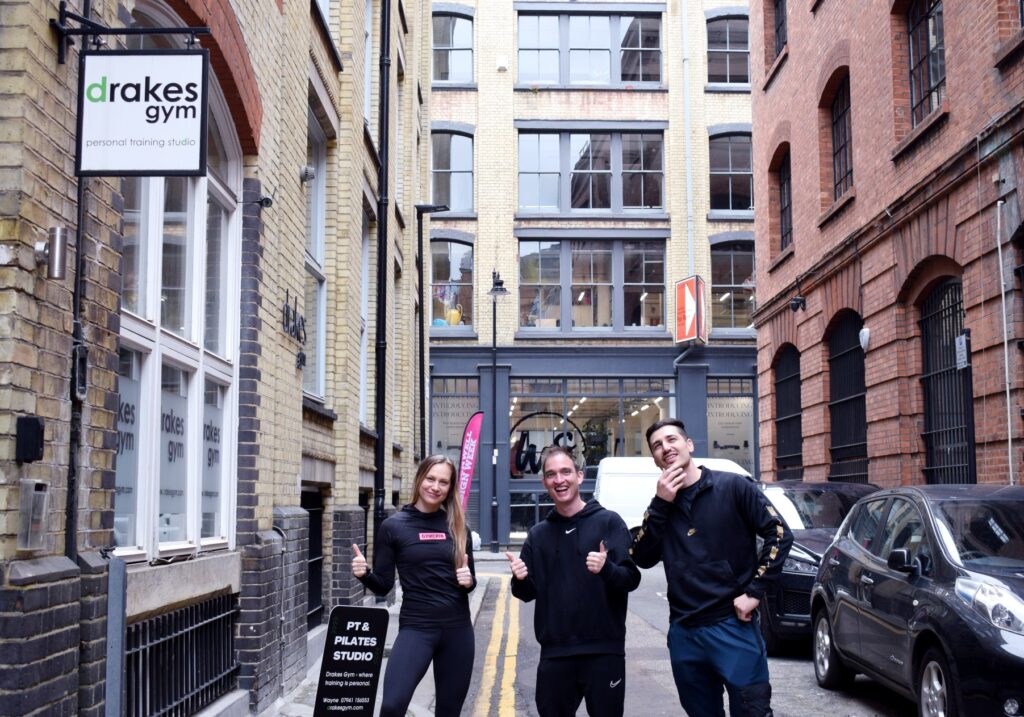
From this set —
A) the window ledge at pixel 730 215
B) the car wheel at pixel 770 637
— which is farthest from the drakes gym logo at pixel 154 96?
the window ledge at pixel 730 215

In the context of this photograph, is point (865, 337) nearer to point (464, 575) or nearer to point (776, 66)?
point (776, 66)

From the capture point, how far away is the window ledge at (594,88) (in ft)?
115

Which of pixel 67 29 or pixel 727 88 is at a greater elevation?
pixel 727 88

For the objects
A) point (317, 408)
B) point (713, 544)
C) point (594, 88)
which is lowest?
point (713, 544)

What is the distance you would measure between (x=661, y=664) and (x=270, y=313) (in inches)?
210

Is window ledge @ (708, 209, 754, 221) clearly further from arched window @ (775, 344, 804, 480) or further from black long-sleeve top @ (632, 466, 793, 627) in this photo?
black long-sleeve top @ (632, 466, 793, 627)

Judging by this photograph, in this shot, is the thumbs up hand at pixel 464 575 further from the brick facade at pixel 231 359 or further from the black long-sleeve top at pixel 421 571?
the brick facade at pixel 231 359

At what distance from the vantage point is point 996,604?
6922 millimetres

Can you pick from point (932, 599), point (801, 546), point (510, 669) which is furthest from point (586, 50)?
point (932, 599)

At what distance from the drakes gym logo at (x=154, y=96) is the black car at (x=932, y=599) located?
204 inches

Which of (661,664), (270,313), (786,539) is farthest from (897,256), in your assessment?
(786,539)

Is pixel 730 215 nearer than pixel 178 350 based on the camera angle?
No

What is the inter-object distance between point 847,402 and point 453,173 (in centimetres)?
1882

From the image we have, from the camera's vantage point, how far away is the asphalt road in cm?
914
